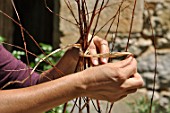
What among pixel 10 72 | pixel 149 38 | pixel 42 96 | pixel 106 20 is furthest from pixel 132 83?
pixel 149 38

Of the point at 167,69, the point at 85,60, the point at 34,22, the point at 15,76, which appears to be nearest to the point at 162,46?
the point at 167,69

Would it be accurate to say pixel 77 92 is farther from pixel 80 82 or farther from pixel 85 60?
pixel 85 60

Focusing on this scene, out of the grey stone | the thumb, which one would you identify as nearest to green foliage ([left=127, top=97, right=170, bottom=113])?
the grey stone

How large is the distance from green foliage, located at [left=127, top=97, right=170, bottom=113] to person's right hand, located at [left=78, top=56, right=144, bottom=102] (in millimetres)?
2031

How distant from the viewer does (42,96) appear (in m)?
1.26

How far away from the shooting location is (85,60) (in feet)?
4.38

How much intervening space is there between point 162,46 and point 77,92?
7.51ft

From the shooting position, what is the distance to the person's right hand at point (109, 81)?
120cm

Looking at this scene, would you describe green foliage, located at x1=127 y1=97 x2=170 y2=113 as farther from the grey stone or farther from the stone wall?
the grey stone

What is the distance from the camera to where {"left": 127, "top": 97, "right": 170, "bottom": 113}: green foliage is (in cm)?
326

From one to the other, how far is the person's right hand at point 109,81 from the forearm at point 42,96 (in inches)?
1.0

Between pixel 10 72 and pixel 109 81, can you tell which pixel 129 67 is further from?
pixel 10 72

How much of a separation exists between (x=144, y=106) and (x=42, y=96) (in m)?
2.09

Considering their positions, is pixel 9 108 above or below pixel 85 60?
below
